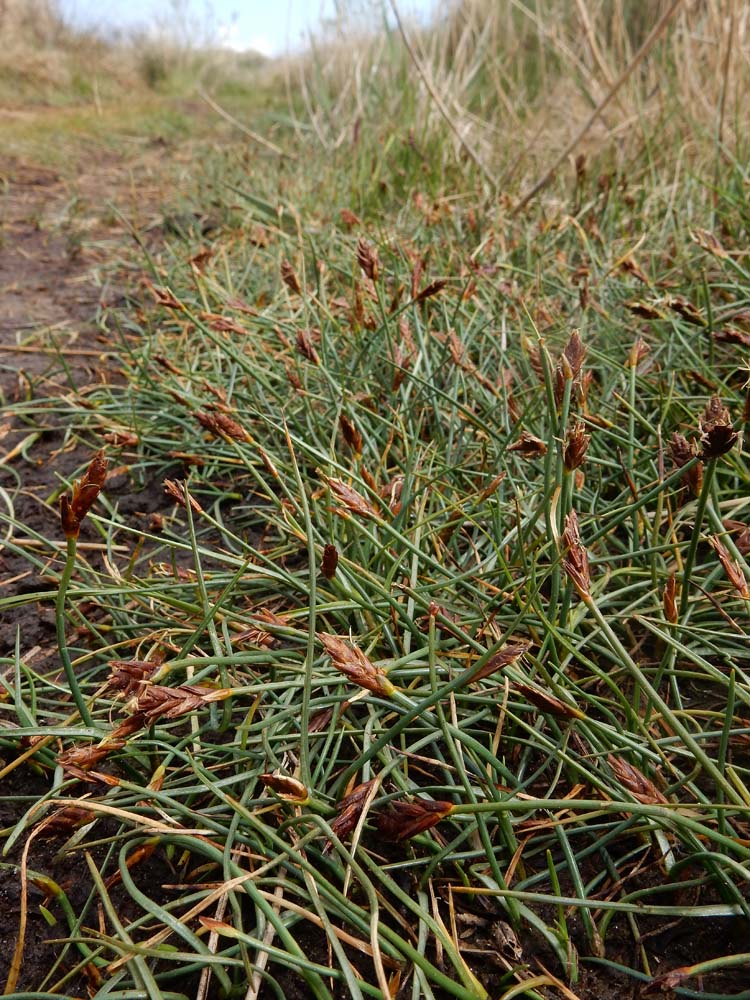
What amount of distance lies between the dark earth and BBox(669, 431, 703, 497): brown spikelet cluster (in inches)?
19.3

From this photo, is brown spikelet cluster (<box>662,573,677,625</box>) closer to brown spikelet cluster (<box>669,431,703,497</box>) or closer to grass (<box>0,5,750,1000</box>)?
grass (<box>0,5,750,1000</box>)

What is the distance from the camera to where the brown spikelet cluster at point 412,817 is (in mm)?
761

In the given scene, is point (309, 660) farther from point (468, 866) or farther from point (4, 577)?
point (4, 577)

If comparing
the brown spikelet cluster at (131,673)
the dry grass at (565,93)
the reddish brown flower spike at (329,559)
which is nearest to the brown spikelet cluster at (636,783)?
the reddish brown flower spike at (329,559)

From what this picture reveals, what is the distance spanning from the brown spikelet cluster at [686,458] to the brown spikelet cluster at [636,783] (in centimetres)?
33

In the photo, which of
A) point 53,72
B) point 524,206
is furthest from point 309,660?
point 53,72

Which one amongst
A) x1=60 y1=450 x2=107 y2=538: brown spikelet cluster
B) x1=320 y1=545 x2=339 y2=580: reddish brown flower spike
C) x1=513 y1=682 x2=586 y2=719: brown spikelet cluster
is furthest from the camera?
x1=320 y1=545 x2=339 y2=580: reddish brown flower spike

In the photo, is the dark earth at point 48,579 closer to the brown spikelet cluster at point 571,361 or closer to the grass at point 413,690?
the grass at point 413,690

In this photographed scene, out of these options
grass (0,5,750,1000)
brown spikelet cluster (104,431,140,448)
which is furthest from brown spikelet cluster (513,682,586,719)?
brown spikelet cluster (104,431,140,448)

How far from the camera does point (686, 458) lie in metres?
0.95

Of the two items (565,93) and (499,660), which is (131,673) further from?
(565,93)

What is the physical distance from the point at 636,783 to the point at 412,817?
25cm

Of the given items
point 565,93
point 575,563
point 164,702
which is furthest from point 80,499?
point 565,93

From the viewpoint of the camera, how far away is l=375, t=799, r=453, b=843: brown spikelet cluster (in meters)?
0.76
